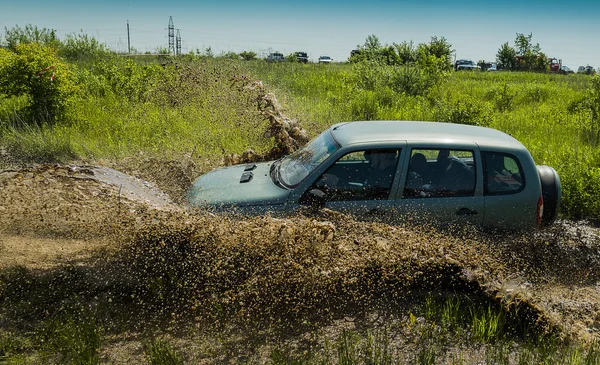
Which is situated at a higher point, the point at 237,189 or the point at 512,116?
the point at 512,116

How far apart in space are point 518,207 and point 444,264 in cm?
123

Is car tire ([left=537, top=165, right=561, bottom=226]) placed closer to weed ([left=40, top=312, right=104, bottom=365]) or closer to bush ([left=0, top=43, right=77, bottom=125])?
weed ([left=40, top=312, right=104, bottom=365])

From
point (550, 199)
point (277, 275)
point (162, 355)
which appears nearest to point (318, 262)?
point (277, 275)

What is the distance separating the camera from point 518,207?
6262mm

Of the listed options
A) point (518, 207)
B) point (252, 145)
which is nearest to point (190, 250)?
point (518, 207)

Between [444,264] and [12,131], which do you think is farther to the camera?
[12,131]

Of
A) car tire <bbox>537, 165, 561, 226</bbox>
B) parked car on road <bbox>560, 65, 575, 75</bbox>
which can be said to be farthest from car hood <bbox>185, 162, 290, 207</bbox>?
parked car on road <bbox>560, 65, 575, 75</bbox>

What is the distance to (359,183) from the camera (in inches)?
241

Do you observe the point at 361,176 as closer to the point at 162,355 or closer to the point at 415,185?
the point at 415,185

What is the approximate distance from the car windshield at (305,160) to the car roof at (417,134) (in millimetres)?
142

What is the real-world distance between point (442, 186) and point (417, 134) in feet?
2.35

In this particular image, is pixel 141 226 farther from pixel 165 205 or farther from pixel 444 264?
pixel 444 264

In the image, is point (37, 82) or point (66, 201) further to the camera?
point (37, 82)

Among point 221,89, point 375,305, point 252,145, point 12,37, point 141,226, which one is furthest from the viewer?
point 12,37
